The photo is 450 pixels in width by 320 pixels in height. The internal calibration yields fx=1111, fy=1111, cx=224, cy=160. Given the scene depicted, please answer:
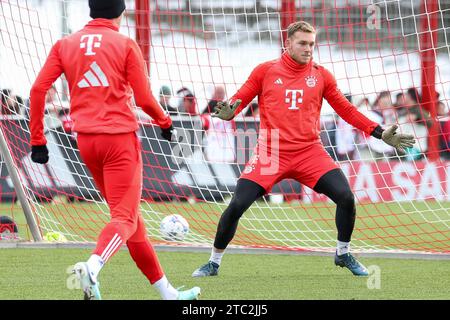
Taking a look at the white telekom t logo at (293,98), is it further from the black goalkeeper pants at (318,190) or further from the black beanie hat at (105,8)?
the black beanie hat at (105,8)

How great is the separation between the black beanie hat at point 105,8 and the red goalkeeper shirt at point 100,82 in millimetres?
96

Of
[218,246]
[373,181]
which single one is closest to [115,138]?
[218,246]

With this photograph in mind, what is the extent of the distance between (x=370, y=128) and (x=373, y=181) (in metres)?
6.16

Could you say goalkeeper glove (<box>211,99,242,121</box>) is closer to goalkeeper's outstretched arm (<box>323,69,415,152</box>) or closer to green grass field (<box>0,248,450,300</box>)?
goalkeeper's outstretched arm (<box>323,69,415,152</box>)

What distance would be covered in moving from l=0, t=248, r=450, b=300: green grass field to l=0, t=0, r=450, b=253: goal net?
859 mm

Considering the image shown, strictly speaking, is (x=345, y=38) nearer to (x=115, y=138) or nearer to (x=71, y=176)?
(x=71, y=176)

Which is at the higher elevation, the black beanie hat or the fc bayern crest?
the black beanie hat

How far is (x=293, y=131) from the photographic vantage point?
8.20 meters

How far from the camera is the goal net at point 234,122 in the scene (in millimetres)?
10484

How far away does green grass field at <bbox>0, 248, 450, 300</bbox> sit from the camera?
7.26 meters

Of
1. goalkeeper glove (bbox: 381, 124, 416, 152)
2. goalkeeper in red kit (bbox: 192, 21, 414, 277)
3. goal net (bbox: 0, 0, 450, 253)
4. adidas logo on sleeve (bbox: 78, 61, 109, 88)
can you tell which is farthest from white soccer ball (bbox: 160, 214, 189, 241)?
adidas logo on sleeve (bbox: 78, 61, 109, 88)

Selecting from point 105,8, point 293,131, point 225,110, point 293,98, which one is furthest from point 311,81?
point 105,8
